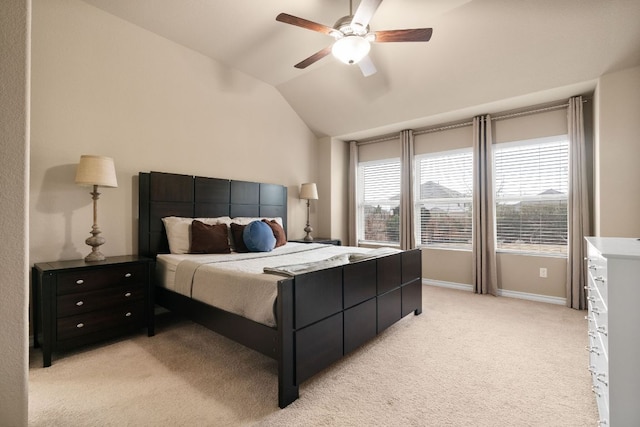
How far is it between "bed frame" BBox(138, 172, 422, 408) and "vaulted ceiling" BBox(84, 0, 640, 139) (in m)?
1.59

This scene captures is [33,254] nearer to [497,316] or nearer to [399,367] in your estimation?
[399,367]

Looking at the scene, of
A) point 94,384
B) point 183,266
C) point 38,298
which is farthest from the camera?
point 183,266

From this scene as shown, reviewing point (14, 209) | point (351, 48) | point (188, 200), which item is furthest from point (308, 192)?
point (14, 209)

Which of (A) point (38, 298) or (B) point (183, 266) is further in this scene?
(B) point (183, 266)

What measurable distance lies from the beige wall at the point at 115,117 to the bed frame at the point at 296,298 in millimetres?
203

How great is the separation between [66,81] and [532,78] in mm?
4601

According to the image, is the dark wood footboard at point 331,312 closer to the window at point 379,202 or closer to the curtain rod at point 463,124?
the window at point 379,202

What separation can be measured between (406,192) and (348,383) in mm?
3377

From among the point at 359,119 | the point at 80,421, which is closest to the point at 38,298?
the point at 80,421

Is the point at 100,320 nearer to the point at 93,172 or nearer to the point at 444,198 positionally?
the point at 93,172

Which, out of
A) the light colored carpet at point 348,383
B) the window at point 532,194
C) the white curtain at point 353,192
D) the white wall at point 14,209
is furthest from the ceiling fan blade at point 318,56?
the window at point 532,194

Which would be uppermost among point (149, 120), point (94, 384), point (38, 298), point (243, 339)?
point (149, 120)

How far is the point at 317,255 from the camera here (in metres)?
3.07

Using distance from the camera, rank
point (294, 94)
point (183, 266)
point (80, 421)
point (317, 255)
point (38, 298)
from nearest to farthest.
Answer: point (80, 421) → point (38, 298) → point (183, 266) → point (317, 255) → point (294, 94)
